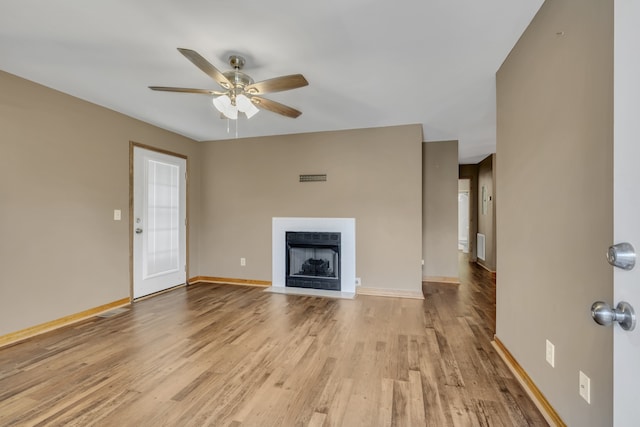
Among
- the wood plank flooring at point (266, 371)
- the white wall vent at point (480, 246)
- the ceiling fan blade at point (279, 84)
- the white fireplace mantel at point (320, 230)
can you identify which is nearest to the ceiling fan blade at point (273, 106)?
the ceiling fan blade at point (279, 84)

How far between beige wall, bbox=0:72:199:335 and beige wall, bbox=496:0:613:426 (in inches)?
165

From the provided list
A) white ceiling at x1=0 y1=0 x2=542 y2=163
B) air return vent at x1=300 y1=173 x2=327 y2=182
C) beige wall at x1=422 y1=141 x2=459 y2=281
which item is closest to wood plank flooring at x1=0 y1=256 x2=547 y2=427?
beige wall at x1=422 y1=141 x2=459 y2=281

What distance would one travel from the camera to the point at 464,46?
2.10 m

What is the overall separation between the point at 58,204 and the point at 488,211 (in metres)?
6.90

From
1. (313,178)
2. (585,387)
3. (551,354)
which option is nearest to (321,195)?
(313,178)

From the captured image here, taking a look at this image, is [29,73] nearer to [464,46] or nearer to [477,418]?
[464,46]

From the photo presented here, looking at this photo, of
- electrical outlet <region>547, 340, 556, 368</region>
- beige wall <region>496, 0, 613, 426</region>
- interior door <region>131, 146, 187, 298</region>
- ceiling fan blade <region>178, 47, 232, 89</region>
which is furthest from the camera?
interior door <region>131, 146, 187, 298</region>

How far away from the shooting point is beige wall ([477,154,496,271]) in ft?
18.1

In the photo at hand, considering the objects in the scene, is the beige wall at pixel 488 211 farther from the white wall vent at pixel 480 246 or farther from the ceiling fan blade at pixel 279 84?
the ceiling fan blade at pixel 279 84
